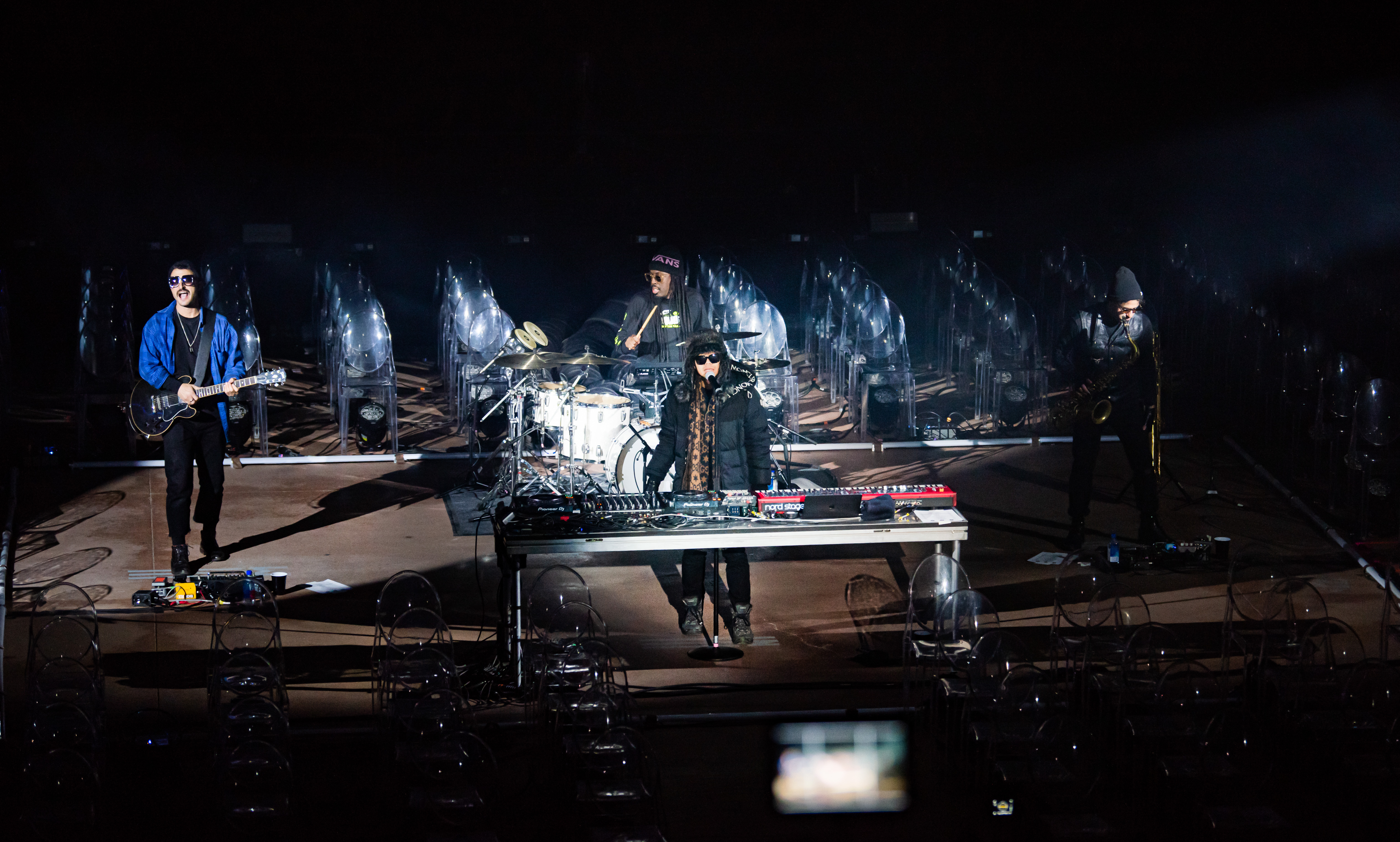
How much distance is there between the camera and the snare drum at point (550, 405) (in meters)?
9.47

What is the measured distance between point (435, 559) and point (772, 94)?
9.65 m

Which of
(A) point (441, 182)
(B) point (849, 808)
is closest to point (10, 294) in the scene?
(A) point (441, 182)

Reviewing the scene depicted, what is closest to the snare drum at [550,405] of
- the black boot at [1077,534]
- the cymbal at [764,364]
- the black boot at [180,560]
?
the cymbal at [764,364]

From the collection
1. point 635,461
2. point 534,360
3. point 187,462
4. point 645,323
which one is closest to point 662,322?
point 645,323

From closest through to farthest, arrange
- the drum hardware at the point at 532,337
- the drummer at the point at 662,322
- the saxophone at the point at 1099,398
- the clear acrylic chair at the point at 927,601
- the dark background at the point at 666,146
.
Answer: the clear acrylic chair at the point at 927,601
the saxophone at the point at 1099,398
the drum hardware at the point at 532,337
the drummer at the point at 662,322
the dark background at the point at 666,146

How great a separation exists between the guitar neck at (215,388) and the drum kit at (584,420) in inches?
63.2

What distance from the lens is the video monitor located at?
5.25 m

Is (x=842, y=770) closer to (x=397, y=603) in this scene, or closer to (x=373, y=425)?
(x=397, y=603)

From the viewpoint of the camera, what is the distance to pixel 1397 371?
474 inches

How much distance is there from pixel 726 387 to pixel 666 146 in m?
11.6

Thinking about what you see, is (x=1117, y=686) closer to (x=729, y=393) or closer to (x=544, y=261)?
(x=729, y=393)

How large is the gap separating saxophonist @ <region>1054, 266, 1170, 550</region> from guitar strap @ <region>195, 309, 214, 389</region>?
203 inches

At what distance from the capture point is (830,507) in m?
6.63

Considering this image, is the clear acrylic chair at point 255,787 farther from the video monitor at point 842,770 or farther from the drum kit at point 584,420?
the drum kit at point 584,420
